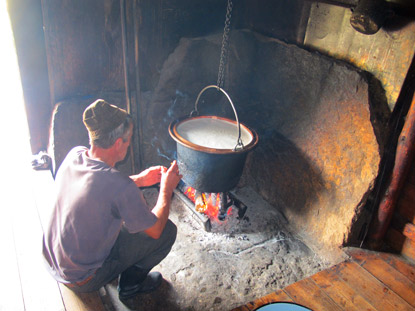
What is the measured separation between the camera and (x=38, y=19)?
332 centimetres

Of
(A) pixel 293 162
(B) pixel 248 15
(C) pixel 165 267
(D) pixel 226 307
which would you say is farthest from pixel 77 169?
(B) pixel 248 15

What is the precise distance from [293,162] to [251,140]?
64 centimetres

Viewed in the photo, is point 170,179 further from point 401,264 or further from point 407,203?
point 401,264

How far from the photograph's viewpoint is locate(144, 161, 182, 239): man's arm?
2.35 meters

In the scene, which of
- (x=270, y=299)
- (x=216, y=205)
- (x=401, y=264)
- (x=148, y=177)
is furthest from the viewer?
(x=216, y=205)

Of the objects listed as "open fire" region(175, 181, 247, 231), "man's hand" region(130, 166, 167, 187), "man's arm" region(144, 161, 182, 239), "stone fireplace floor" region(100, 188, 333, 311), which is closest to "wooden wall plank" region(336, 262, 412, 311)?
"stone fireplace floor" region(100, 188, 333, 311)

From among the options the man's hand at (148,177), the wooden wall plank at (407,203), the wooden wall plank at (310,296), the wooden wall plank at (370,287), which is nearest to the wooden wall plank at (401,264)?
the wooden wall plank at (370,287)

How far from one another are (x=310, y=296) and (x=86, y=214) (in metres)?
1.89

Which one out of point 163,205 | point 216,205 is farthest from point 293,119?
point 163,205

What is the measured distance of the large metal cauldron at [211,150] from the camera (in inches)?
121

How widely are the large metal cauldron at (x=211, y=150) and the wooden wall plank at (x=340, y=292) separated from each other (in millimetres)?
1206

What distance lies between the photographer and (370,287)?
289 centimetres

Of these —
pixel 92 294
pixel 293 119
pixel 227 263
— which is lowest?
pixel 227 263

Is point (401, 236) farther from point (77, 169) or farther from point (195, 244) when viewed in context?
point (77, 169)
